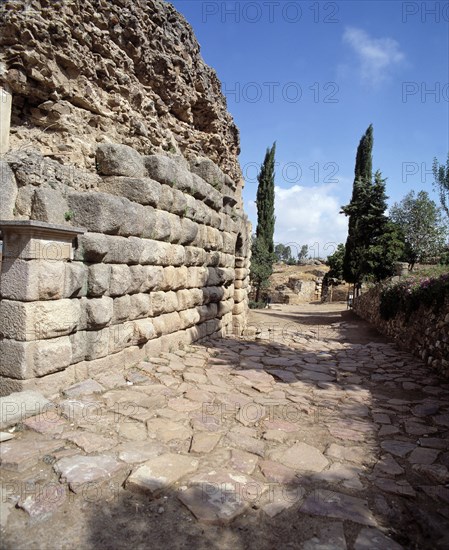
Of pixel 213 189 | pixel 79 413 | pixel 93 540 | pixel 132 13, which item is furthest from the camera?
pixel 213 189

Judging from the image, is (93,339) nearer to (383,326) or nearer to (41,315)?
(41,315)

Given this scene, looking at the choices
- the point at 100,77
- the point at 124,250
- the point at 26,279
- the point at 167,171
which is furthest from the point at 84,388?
the point at 100,77

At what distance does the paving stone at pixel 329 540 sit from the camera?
1.91 m

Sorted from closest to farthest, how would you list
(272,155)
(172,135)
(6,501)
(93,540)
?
(93,540) < (6,501) < (172,135) < (272,155)

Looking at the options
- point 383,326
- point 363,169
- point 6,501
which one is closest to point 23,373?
point 6,501

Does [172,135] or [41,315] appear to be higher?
[172,135]

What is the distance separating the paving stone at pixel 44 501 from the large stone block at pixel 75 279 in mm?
1890

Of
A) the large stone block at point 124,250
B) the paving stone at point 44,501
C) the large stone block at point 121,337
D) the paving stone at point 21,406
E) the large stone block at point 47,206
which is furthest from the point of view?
the large stone block at point 121,337

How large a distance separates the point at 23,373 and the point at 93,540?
1.87 metres

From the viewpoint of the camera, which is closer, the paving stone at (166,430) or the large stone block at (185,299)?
the paving stone at (166,430)

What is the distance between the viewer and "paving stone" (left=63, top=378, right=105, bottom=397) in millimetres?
3621

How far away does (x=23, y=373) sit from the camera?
3.32 meters

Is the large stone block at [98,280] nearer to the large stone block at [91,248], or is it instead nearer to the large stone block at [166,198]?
the large stone block at [91,248]

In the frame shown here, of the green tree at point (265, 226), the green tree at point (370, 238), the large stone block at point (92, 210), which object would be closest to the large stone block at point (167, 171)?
the large stone block at point (92, 210)
